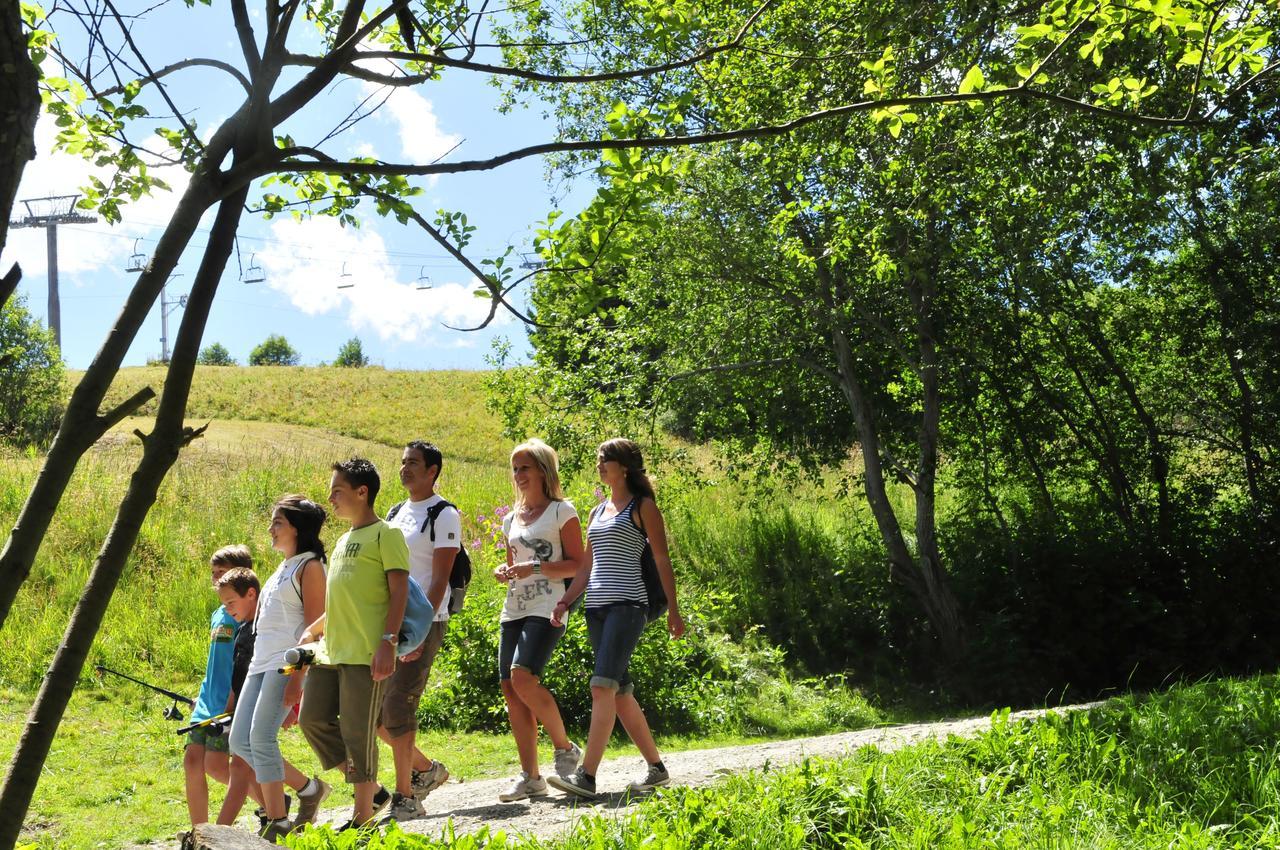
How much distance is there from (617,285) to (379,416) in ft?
156

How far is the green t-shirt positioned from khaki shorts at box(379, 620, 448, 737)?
0.68 m

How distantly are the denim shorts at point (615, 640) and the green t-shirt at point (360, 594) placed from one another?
1160mm

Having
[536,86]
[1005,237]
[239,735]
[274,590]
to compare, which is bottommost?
[239,735]

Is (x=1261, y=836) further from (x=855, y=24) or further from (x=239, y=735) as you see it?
(x=855, y=24)

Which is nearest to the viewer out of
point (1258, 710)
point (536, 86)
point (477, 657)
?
point (1258, 710)

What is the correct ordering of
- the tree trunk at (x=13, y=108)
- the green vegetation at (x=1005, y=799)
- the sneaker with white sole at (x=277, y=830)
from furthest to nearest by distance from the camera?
the sneaker with white sole at (x=277, y=830)
the green vegetation at (x=1005, y=799)
the tree trunk at (x=13, y=108)

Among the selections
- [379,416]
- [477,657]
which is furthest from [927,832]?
[379,416]

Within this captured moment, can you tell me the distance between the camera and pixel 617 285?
3.85m

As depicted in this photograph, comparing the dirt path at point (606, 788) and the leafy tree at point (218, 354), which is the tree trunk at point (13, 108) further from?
the leafy tree at point (218, 354)

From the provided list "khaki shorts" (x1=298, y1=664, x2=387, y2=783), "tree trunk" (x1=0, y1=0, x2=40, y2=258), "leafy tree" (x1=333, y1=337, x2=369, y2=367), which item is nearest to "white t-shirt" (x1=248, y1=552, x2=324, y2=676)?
"khaki shorts" (x1=298, y1=664, x2=387, y2=783)

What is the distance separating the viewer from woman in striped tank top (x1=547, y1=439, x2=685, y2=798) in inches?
238

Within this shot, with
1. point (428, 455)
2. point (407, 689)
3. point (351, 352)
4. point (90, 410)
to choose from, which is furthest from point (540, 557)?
point (351, 352)

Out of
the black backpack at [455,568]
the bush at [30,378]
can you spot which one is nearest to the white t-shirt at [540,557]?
the black backpack at [455,568]

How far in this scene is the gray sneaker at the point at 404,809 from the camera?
238 inches
